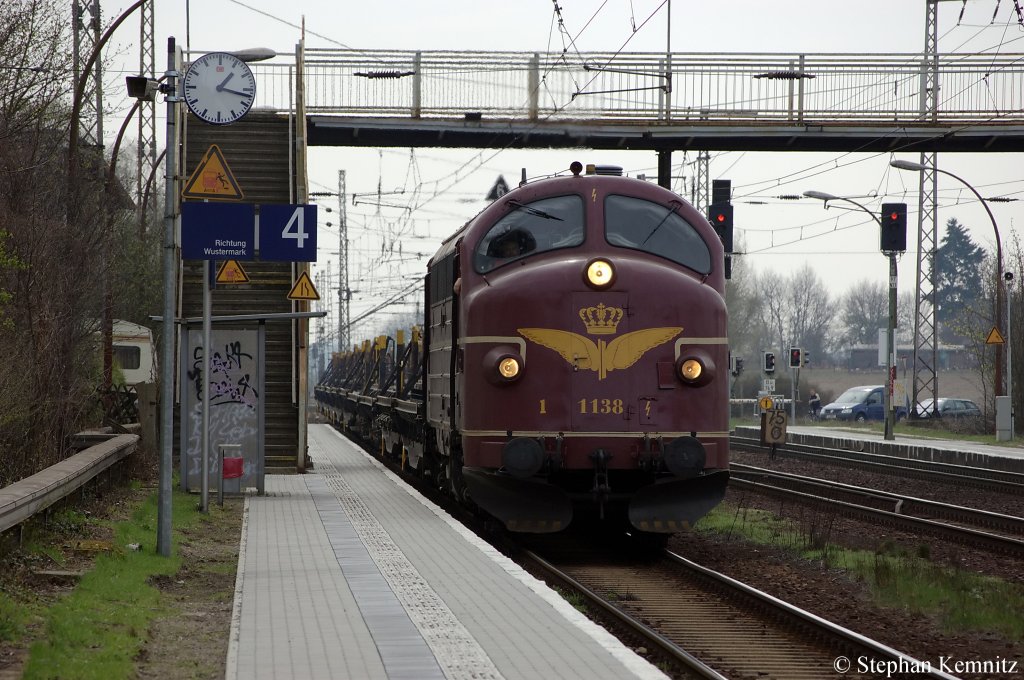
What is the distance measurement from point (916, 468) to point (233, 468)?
15.0 metres

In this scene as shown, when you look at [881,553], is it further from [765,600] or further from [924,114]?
[924,114]

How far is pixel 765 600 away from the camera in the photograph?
10477mm

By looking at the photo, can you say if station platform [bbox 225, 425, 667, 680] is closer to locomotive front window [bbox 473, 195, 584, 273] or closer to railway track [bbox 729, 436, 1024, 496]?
locomotive front window [bbox 473, 195, 584, 273]

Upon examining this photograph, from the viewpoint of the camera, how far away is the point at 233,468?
17.8m

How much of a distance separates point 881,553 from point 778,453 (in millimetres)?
19315

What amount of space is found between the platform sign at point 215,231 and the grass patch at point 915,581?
696 centimetres

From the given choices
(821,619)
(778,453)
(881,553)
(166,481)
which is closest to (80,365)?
(166,481)

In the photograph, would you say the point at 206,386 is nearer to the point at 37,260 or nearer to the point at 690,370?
the point at 37,260

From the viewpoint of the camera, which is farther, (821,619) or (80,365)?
(80,365)

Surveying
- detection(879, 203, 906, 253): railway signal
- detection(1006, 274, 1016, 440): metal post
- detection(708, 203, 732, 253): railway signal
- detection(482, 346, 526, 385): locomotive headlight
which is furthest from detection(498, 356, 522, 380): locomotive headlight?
detection(1006, 274, 1016, 440): metal post

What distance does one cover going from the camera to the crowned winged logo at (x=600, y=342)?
12.5m

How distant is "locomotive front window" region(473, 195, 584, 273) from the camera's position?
43.4ft

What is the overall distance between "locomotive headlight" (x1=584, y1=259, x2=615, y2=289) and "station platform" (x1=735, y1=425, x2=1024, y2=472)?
1695cm

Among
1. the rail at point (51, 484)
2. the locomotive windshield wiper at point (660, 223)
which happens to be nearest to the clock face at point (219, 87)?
the rail at point (51, 484)
